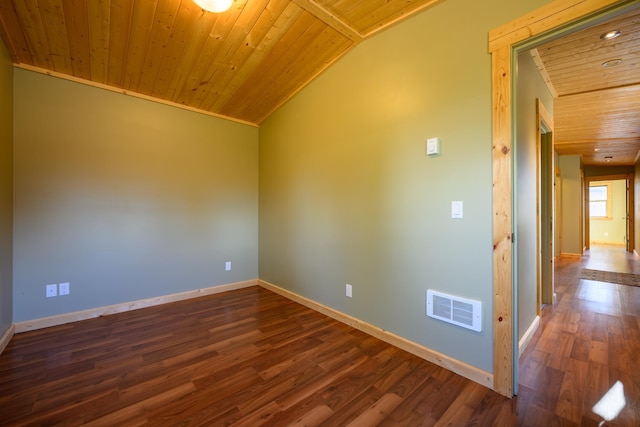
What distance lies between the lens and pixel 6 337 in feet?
7.34

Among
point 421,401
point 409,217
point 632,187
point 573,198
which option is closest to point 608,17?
point 409,217

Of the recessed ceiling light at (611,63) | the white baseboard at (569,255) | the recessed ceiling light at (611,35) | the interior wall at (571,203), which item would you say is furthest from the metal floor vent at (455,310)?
the interior wall at (571,203)

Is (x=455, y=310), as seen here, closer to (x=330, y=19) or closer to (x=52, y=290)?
(x=330, y=19)

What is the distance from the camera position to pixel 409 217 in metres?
2.14

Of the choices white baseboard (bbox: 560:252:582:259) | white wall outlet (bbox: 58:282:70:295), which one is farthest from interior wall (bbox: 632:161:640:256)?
white wall outlet (bbox: 58:282:70:295)

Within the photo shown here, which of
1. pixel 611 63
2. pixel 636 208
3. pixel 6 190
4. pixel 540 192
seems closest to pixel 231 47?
pixel 6 190

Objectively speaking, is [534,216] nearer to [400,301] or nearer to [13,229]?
[400,301]

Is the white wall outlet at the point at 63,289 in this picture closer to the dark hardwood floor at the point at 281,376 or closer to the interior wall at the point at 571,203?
the dark hardwood floor at the point at 281,376

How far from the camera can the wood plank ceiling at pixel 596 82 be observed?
2.12m

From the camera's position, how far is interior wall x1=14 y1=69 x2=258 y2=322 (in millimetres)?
2570

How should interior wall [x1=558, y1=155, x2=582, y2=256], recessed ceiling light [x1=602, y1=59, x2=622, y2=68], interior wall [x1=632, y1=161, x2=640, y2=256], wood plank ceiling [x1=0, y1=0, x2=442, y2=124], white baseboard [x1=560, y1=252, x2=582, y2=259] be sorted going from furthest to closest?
interior wall [x1=558, y1=155, x2=582, y2=256], white baseboard [x1=560, y1=252, x2=582, y2=259], interior wall [x1=632, y1=161, x2=640, y2=256], recessed ceiling light [x1=602, y1=59, x2=622, y2=68], wood plank ceiling [x1=0, y1=0, x2=442, y2=124]

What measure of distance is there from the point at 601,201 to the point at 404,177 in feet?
39.0

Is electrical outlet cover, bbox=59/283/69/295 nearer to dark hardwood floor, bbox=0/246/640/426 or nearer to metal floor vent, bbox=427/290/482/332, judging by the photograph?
dark hardwood floor, bbox=0/246/640/426

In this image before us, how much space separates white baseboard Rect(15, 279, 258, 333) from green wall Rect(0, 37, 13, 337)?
19 centimetres
